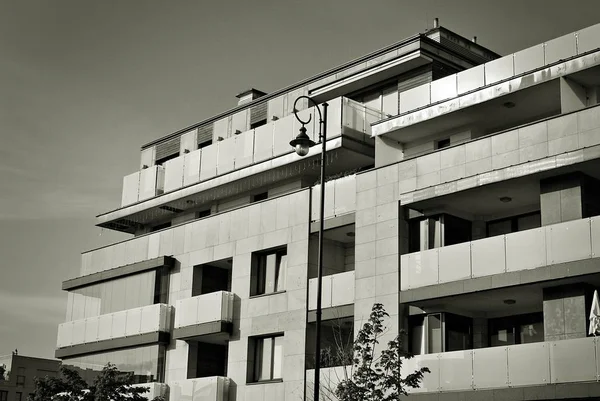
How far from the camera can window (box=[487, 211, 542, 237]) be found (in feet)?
108

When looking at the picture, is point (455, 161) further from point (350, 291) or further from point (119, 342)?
point (119, 342)

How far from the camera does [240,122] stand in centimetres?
4825

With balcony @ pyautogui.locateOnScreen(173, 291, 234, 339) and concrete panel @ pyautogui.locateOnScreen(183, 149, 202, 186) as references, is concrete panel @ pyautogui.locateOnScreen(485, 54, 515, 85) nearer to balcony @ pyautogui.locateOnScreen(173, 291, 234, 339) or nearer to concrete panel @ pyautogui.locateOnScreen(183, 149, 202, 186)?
balcony @ pyautogui.locateOnScreen(173, 291, 234, 339)

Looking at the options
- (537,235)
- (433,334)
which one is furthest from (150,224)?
(537,235)

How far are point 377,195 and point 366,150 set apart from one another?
445 centimetres

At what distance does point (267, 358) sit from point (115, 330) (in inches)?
376

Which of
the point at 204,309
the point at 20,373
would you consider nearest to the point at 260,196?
the point at 204,309

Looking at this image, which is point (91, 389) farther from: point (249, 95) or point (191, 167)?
point (249, 95)

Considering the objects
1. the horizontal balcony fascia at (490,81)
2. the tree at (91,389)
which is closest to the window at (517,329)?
the horizontal balcony fascia at (490,81)

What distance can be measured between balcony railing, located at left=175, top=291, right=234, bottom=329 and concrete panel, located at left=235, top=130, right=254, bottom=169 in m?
6.20

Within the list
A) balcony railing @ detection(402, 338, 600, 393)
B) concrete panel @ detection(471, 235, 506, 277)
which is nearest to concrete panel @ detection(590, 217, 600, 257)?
balcony railing @ detection(402, 338, 600, 393)

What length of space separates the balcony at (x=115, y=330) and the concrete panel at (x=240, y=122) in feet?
32.5

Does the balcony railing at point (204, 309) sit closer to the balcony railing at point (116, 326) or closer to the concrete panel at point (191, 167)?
the balcony railing at point (116, 326)

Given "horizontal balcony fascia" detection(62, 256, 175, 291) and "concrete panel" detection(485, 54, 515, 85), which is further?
"horizontal balcony fascia" detection(62, 256, 175, 291)
